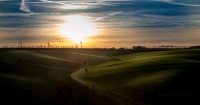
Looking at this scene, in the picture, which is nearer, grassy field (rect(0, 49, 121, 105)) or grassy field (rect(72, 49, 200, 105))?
grassy field (rect(0, 49, 121, 105))

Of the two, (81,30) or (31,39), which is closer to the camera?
(31,39)

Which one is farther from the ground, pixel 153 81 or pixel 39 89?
pixel 153 81

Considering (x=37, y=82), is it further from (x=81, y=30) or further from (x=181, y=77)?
(x=81, y=30)

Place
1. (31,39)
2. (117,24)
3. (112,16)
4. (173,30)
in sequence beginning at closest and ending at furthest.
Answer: (31,39) → (173,30) → (117,24) → (112,16)

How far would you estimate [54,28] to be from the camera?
6713 inches

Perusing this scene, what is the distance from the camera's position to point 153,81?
48094mm

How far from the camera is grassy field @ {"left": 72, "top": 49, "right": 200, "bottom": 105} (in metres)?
41.5

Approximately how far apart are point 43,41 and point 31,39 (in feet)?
22.4

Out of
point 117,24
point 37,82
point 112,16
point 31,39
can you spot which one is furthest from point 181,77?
point 112,16

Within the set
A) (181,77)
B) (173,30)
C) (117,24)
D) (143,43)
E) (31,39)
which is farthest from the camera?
(117,24)

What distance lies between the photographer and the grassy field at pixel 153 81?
136ft

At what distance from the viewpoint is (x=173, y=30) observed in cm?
16225

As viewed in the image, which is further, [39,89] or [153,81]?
[153,81]

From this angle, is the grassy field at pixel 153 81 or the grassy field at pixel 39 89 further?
the grassy field at pixel 153 81
